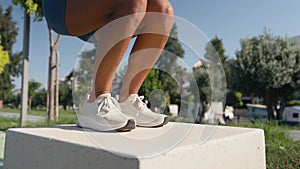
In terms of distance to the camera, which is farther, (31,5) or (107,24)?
(31,5)

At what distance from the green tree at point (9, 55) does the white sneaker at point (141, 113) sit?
3170 centimetres

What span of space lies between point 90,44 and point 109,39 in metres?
0.28

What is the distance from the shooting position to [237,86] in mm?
13898

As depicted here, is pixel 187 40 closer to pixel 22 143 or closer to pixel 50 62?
pixel 22 143

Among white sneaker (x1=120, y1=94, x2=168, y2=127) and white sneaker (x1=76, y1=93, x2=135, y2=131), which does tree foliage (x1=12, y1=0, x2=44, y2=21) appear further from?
white sneaker (x1=76, y1=93, x2=135, y2=131)

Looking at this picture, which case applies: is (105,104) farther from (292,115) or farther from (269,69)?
(292,115)

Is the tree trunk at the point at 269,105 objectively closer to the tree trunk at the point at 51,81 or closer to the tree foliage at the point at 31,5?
the tree trunk at the point at 51,81

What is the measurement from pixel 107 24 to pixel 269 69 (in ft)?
43.7

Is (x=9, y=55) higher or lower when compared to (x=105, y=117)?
higher

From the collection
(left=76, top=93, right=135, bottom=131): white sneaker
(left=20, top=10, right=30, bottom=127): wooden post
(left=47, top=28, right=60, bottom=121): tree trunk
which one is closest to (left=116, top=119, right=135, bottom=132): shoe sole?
(left=76, top=93, right=135, bottom=131): white sneaker

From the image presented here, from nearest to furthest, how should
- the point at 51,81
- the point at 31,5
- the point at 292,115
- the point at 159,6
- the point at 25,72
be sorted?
the point at 159,6, the point at 25,72, the point at 31,5, the point at 51,81, the point at 292,115

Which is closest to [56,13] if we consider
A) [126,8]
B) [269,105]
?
[126,8]

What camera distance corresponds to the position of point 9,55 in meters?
29.7

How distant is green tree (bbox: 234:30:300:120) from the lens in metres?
12.7
